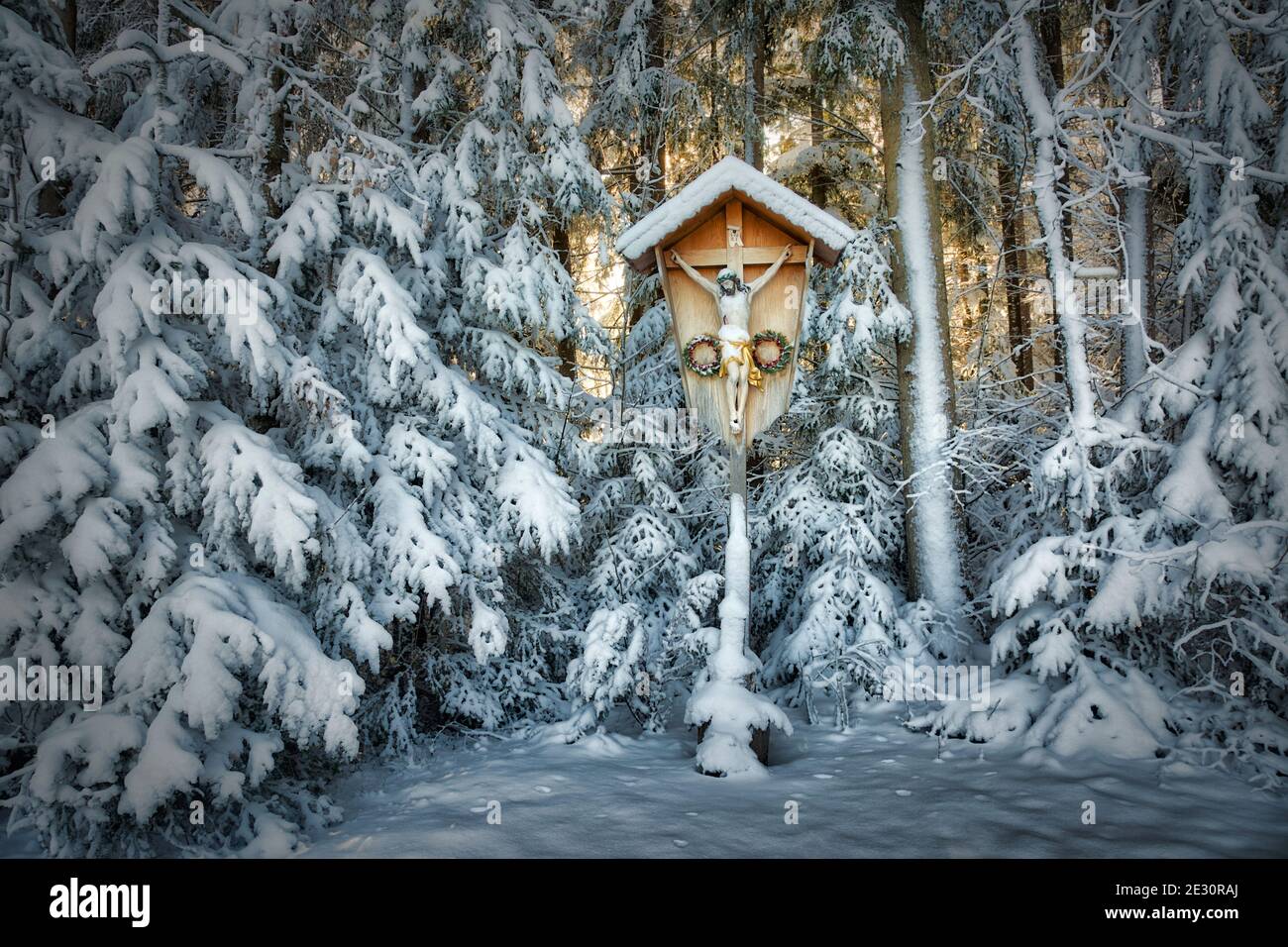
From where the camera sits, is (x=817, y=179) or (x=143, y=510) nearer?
(x=143, y=510)

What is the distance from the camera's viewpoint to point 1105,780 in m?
4.55

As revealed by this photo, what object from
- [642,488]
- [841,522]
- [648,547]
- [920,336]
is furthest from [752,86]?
[648,547]

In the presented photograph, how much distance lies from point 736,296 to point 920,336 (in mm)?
3448

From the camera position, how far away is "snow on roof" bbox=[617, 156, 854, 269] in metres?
5.95

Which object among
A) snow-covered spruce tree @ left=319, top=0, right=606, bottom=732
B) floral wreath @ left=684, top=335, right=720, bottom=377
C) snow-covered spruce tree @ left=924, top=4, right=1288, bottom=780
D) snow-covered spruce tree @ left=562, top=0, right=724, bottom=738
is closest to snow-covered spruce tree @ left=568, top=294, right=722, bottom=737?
snow-covered spruce tree @ left=562, top=0, right=724, bottom=738

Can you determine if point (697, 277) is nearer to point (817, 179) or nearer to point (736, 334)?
point (736, 334)

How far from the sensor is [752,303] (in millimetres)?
6324

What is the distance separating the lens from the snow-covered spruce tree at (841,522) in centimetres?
721

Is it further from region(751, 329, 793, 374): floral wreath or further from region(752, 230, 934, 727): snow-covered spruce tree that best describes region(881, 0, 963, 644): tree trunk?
region(751, 329, 793, 374): floral wreath

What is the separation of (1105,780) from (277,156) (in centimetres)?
879

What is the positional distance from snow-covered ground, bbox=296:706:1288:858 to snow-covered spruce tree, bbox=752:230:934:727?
1306mm
